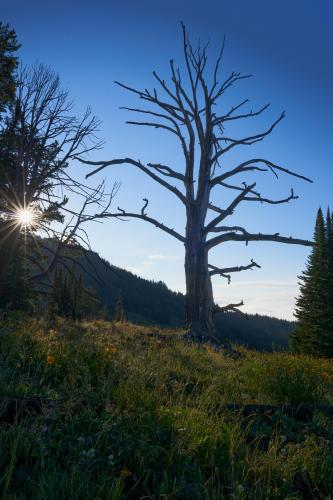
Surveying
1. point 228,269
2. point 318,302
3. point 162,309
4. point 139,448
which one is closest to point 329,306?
point 318,302

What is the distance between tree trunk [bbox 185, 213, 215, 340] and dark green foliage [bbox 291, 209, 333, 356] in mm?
21017

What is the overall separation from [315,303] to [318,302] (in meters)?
0.33

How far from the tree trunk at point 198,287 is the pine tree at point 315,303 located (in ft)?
68.8

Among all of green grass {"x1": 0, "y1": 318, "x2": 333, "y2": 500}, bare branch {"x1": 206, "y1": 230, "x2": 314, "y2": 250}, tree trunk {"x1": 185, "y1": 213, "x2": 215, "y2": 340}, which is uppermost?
bare branch {"x1": 206, "y1": 230, "x2": 314, "y2": 250}

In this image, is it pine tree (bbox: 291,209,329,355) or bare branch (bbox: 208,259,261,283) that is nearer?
bare branch (bbox: 208,259,261,283)

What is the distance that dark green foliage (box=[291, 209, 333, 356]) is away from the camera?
31.9 meters

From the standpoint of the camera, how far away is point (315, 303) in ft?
110

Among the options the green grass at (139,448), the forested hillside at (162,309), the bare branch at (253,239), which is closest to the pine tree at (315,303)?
the bare branch at (253,239)

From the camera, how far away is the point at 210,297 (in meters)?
12.8

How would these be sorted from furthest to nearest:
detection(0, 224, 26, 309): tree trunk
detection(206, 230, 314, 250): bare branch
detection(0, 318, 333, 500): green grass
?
detection(0, 224, 26, 309): tree trunk, detection(206, 230, 314, 250): bare branch, detection(0, 318, 333, 500): green grass

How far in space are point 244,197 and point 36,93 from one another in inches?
308

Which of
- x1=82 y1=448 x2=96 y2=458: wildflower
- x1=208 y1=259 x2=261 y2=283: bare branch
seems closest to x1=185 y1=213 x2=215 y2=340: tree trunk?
x1=208 y1=259 x2=261 y2=283: bare branch

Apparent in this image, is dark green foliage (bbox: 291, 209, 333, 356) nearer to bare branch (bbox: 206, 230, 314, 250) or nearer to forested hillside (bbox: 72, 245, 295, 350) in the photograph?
bare branch (bbox: 206, 230, 314, 250)

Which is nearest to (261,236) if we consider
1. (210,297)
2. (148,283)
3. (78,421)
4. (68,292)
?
(210,297)
